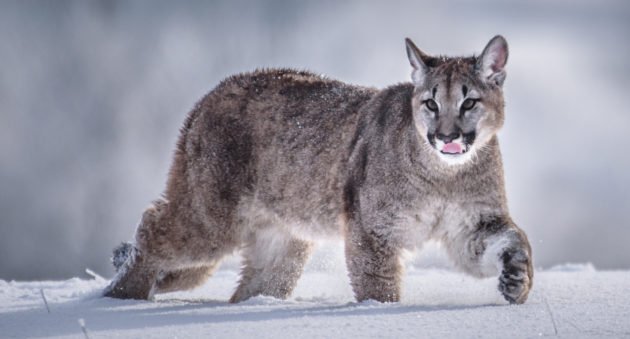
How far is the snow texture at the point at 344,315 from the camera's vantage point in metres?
5.22

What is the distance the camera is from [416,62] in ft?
23.8

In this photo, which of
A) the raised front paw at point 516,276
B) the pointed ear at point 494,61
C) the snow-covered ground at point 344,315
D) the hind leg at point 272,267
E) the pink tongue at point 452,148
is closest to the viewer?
the snow-covered ground at point 344,315

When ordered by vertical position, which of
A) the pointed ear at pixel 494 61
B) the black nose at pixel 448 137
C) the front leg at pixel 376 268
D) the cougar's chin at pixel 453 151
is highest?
the pointed ear at pixel 494 61

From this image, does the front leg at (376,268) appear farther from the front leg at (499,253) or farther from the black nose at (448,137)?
the black nose at (448,137)

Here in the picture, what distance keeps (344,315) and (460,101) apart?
1949 millimetres

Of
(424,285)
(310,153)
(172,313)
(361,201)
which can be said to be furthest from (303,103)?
(172,313)

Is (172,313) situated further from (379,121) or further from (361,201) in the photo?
(379,121)

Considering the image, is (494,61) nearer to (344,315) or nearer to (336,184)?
(336,184)

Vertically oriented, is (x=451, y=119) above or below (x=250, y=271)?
above

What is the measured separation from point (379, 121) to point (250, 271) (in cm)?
204

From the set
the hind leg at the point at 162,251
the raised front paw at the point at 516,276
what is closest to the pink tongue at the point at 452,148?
the raised front paw at the point at 516,276

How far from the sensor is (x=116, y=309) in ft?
22.5

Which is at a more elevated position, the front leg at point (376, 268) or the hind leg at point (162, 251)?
the hind leg at point (162, 251)

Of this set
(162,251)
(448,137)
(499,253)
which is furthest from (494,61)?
(162,251)
